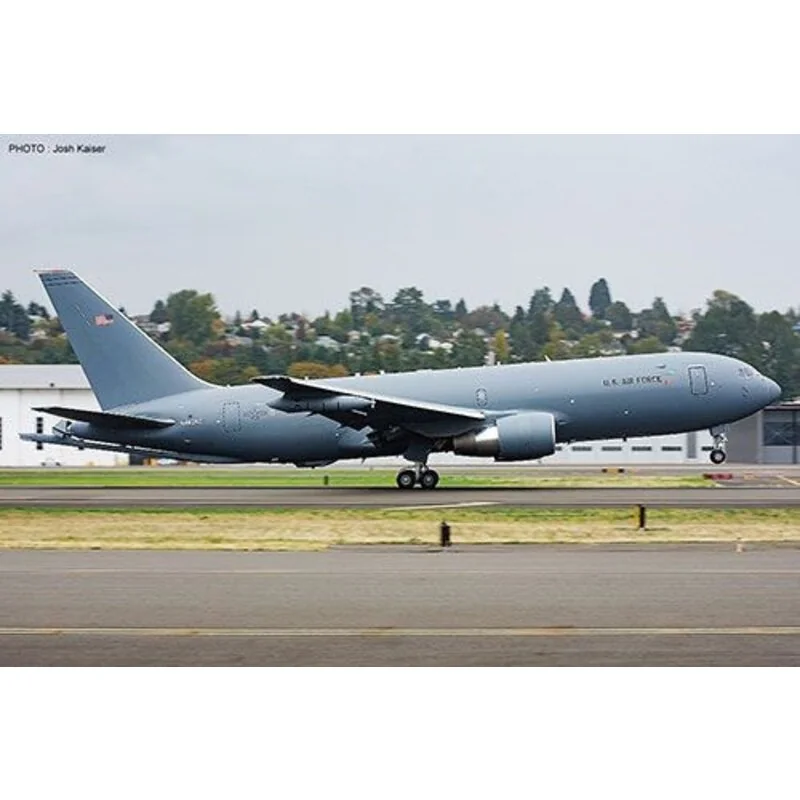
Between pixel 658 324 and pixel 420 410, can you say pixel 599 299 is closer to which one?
pixel 658 324

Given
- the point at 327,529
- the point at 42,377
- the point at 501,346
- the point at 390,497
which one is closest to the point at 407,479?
the point at 390,497

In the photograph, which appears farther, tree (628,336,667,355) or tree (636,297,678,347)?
tree (636,297,678,347)

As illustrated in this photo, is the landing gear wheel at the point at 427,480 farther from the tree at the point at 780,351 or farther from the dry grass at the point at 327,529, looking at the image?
the tree at the point at 780,351

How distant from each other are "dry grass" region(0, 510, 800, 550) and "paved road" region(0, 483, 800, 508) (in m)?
3.22

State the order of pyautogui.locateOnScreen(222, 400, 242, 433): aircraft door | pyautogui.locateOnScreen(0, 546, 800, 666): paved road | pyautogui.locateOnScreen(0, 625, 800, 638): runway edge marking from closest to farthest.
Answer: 1. pyautogui.locateOnScreen(0, 546, 800, 666): paved road
2. pyautogui.locateOnScreen(0, 625, 800, 638): runway edge marking
3. pyautogui.locateOnScreen(222, 400, 242, 433): aircraft door

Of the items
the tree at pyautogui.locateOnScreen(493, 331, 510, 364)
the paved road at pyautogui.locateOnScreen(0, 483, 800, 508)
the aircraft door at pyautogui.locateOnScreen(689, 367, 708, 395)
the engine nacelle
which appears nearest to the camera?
the paved road at pyautogui.locateOnScreen(0, 483, 800, 508)

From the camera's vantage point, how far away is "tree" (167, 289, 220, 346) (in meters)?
75.1

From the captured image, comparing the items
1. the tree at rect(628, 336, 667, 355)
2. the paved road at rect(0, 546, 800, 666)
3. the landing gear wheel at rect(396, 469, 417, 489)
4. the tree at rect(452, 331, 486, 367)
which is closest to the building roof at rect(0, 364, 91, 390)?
the tree at rect(452, 331, 486, 367)

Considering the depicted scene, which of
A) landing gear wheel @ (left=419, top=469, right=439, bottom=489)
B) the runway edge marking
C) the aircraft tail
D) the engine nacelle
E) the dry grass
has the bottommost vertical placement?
the runway edge marking

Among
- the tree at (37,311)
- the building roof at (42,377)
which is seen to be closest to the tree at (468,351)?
the building roof at (42,377)

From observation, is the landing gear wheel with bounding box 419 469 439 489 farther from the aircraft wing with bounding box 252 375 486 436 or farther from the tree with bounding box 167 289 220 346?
the tree with bounding box 167 289 220 346

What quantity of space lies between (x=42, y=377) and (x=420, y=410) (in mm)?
37355

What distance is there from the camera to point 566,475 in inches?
1973

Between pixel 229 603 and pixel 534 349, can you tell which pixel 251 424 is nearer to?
pixel 229 603
